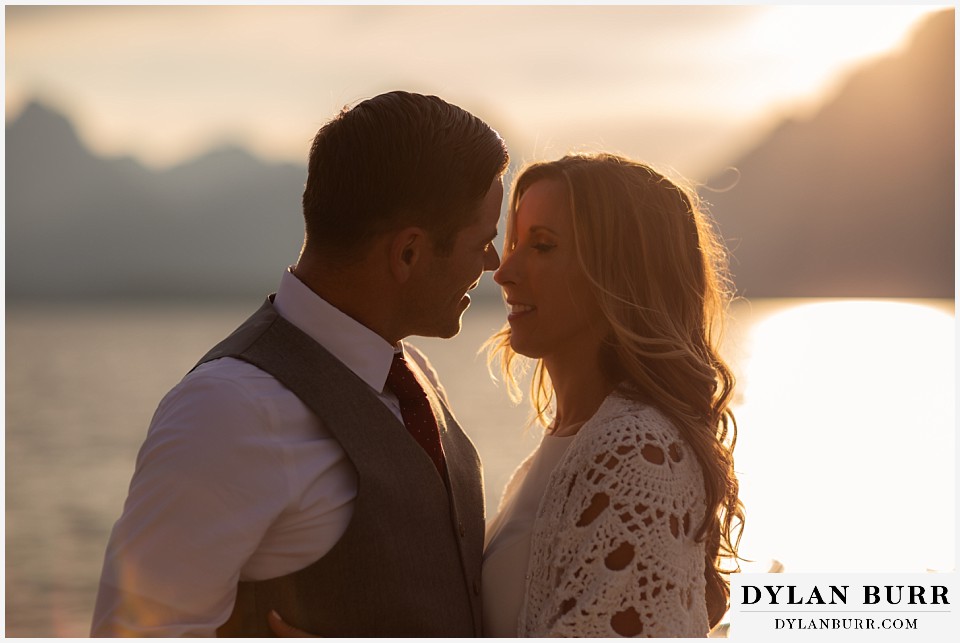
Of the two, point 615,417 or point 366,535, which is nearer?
point 366,535

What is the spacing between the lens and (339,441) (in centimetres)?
246

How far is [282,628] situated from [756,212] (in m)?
76.1

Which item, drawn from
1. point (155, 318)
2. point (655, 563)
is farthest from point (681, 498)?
point (155, 318)

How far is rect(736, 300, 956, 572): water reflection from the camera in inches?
613

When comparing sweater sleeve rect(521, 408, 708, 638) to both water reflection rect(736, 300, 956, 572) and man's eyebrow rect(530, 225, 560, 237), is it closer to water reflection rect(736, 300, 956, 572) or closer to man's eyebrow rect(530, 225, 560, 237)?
man's eyebrow rect(530, 225, 560, 237)

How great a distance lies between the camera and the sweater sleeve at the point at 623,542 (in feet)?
8.66

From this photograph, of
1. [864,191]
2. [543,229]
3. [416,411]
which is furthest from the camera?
[864,191]

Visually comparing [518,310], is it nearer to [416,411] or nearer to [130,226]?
[416,411]

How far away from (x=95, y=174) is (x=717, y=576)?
519ft

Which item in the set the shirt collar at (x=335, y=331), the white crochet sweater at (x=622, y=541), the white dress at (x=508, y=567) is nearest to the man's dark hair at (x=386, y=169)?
the shirt collar at (x=335, y=331)

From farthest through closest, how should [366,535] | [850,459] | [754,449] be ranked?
1. [754,449]
2. [850,459]
3. [366,535]

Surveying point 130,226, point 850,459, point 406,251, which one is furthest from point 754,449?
point 130,226

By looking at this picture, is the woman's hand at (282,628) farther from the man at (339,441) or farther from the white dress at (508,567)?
Result: the white dress at (508,567)

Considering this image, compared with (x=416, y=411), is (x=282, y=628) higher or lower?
lower
